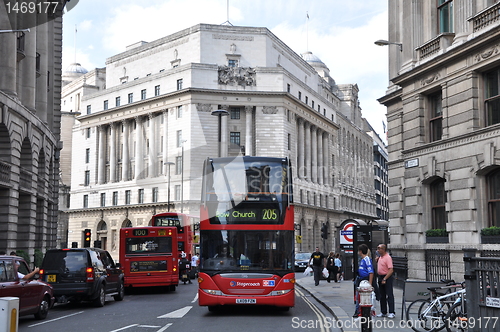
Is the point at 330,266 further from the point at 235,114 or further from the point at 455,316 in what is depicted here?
the point at 235,114

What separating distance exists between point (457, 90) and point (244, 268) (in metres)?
10.3

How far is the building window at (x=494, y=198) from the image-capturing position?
19.9 meters

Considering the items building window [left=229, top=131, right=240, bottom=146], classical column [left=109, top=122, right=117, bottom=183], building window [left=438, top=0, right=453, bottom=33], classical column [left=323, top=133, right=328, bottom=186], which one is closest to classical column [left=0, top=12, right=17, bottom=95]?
building window [left=438, top=0, right=453, bottom=33]

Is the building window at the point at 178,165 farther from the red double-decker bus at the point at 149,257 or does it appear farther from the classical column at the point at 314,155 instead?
the red double-decker bus at the point at 149,257

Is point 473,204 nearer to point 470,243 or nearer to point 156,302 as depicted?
point 470,243

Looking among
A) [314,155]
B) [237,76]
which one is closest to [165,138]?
[237,76]

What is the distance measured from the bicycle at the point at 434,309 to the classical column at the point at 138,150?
67423 mm

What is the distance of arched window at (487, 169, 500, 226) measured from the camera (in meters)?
19.9

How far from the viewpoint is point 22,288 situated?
15047 mm

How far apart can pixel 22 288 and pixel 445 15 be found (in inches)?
679

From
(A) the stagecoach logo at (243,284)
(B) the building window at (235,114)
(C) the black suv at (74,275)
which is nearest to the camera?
(A) the stagecoach logo at (243,284)

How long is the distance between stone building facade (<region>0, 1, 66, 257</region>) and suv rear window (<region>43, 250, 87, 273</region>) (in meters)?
9.00

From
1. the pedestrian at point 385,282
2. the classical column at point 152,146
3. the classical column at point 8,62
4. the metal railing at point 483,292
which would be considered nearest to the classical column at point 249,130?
the classical column at point 152,146

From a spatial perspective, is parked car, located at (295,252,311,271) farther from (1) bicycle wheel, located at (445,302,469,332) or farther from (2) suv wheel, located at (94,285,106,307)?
(1) bicycle wheel, located at (445,302,469,332)
